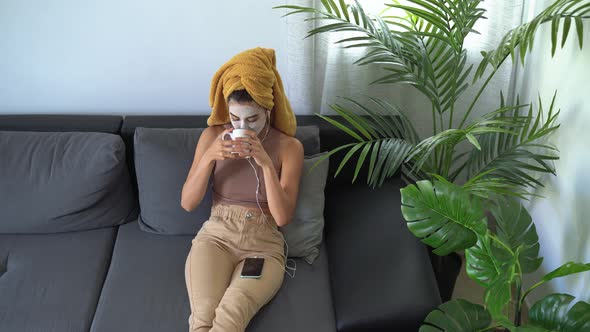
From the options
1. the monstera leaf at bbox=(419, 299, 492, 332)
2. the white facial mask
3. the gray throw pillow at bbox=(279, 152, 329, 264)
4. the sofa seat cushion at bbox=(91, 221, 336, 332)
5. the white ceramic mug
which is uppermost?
the white facial mask

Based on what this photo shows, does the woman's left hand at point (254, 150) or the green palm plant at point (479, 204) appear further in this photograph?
the woman's left hand at point (254, 150)

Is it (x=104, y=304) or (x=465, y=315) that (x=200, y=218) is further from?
(x=465, y=315)

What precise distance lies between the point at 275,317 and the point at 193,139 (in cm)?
72

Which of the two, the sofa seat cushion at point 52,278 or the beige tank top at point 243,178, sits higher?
the beige tank top at point 243,178

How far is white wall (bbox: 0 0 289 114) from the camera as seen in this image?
2.02m

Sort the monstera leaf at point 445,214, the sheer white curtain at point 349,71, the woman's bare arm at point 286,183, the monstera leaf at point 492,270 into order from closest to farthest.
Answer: the monstera leaf at point 492,270 → the monstera leaf at point 445,214 → the woman's bare arm at point 286,183 → the sheer white curtain at point 349,71

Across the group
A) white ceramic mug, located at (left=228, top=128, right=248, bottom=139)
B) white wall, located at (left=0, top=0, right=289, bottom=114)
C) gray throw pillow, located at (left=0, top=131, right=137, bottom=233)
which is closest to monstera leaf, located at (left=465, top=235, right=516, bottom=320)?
white ceramic mug, located at (left=228, top=128, right=248, bottom=139)

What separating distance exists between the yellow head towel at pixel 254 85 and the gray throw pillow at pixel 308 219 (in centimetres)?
18

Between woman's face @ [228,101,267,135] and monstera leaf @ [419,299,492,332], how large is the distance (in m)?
0.79

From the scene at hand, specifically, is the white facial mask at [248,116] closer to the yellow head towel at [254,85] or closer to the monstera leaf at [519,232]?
the yellow head towel at [254,85]

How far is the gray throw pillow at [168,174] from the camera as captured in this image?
1862mm

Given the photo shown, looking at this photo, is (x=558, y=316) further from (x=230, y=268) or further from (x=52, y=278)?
(x=52, y=278)

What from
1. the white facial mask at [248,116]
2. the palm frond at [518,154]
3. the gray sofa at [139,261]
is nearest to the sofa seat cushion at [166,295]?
the gray sofa at [139,261]

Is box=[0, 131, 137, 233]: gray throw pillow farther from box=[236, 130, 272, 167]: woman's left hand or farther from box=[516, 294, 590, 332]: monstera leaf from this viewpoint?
box=[516, 294, 590, 332]: monstera leaf
